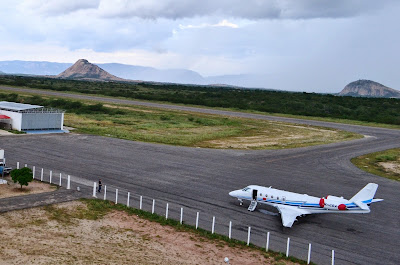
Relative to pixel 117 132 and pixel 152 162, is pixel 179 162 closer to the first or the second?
pixel 152 162

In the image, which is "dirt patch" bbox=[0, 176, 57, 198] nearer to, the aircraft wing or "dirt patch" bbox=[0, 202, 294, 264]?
"dirt patch" bbox=[0, 202, 294, 264]

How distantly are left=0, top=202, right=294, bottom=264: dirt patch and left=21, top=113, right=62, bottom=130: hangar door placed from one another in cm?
4311

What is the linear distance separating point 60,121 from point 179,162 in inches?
1225

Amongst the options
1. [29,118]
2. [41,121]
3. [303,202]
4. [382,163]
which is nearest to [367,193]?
[303,202]

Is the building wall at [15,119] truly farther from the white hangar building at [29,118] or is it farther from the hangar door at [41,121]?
the hangar door at [41,121]

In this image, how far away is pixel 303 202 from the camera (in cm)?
3219

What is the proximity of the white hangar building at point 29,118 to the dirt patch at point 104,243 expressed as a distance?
43064mm

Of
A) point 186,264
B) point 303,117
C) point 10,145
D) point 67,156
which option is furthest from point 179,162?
point 303,117

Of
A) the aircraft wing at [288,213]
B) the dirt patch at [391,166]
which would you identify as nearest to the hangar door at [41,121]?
the aircraft wing at [288,213]

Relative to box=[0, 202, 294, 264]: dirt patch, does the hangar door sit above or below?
above

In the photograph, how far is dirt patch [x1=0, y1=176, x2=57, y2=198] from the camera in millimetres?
33741

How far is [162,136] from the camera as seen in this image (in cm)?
7369

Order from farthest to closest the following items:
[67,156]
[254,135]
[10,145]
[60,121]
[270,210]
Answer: [254,135], [60,121], [10,145], [67,156], [270,210]

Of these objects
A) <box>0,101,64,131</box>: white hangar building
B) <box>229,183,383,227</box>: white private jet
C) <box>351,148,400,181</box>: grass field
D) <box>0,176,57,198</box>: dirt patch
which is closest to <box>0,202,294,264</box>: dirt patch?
<box>0,176,57,198</box>: dirt patch
